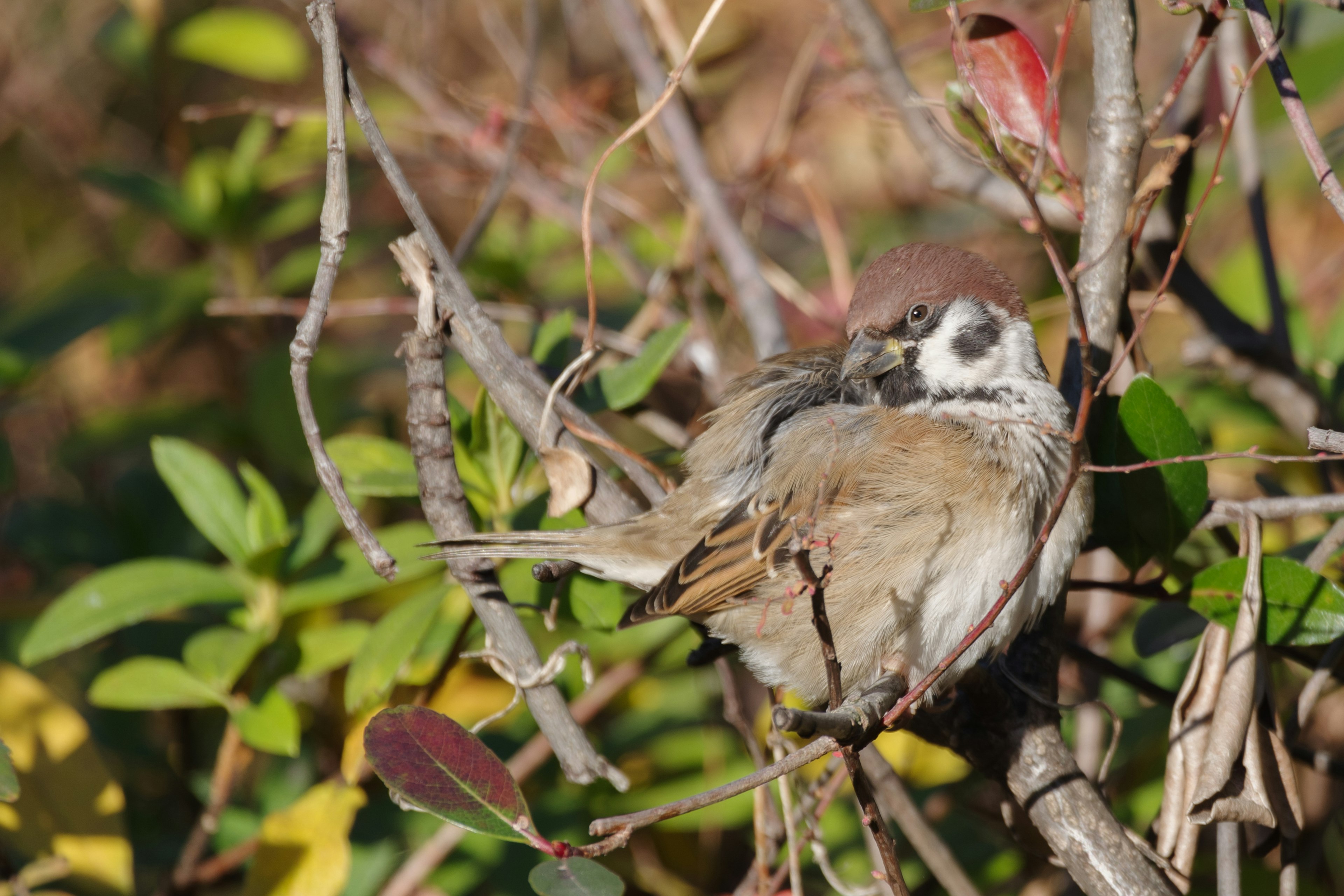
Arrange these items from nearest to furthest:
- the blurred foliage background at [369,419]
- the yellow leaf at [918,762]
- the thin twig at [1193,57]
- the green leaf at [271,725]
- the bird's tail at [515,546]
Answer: the thin twig at [1193,57]
the bird's tail at [515,546]
the green leaf at [271,725]
the blurred foliage background at [369,419]
the yellow leaf at [918,762]

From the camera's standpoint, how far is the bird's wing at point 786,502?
1.61 meters

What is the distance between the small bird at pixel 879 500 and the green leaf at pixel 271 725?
464 millimetres

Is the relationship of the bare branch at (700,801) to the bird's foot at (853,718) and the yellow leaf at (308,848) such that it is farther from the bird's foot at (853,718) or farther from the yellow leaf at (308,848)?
the yellow leaf at (308,848)

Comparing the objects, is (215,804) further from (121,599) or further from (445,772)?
(445,772)

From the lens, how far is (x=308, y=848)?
1.77m

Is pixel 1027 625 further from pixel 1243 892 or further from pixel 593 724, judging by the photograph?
pixel 593 724

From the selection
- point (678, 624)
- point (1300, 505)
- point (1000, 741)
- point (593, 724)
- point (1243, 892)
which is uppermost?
point (1300, 505)

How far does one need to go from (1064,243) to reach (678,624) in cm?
105

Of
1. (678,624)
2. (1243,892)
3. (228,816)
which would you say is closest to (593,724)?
(678,624)

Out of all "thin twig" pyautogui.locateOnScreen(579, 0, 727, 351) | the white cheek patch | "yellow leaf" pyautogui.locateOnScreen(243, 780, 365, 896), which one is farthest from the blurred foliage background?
the white cheek patch

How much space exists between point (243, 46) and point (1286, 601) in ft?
8.46

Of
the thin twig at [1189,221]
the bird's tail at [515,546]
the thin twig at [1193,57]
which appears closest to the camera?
the thin twig at [1189,221]

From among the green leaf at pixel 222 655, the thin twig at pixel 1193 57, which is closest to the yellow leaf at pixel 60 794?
the green leaf at pixel 222 655

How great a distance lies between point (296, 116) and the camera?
224 cm
